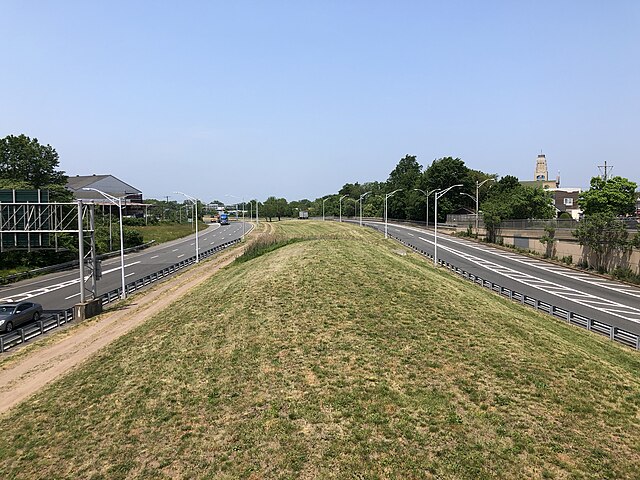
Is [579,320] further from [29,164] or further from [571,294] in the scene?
[29,164]

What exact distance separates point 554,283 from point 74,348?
45016 mm

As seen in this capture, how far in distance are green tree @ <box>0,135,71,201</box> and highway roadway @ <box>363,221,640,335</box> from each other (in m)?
60.4

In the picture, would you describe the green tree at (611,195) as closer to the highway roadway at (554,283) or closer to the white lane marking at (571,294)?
the highway roadway at (554,283)

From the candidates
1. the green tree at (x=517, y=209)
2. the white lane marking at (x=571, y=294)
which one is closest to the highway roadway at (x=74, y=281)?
the white lane marking at (x=571, y=294)

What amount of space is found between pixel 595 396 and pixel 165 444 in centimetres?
1506

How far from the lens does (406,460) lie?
12141 mm

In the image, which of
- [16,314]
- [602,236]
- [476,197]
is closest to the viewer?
[16,314]

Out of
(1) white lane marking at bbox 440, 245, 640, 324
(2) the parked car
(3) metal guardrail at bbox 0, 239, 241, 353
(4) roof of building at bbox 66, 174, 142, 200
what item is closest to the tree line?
(1) white lane marking at bbox 440, 245, 640, 324

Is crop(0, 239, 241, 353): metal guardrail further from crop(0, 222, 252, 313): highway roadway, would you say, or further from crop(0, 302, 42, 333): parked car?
crop(0, 222, 252, 313): highway roadway

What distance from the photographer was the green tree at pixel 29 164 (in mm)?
67375

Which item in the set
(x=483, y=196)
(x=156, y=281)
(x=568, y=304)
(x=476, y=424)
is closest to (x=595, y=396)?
(x=476, y=424)

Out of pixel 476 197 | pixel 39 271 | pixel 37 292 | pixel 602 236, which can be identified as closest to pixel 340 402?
pixel 37 292

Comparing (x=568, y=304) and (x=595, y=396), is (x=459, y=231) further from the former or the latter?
(x=595, y=396)

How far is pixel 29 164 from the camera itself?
69750mm
